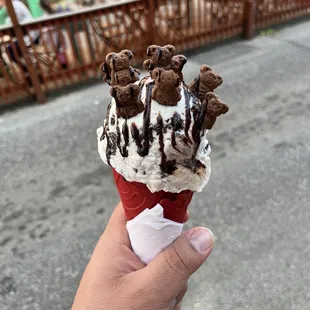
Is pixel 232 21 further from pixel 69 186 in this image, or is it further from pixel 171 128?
pixel 171 128

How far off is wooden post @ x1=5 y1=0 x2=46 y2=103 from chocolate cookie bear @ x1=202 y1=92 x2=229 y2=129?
12.1ft

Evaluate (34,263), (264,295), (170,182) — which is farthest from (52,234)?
(170,182)

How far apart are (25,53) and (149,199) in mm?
3633

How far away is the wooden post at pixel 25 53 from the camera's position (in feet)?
13.4

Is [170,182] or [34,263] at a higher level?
[170,182]

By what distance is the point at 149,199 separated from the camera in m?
1.36

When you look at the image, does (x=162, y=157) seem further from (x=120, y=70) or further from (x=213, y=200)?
(x=213, y=200)

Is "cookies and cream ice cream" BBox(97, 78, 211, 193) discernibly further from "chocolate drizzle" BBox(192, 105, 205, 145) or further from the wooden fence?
the wooden fence

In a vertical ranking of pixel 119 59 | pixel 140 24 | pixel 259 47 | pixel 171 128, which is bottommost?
pixel 259 47

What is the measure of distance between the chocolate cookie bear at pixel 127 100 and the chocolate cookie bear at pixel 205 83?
0.69ft

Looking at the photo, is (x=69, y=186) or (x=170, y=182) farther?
(x=69, y=186)

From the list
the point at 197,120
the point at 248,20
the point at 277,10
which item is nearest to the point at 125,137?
the point at 197,120

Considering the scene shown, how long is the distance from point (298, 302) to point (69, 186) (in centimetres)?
203

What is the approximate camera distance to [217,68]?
5.04m
